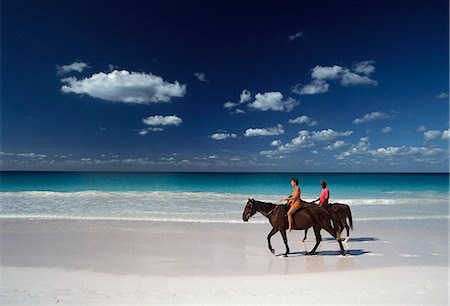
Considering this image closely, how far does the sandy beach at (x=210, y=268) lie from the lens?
19.8ft

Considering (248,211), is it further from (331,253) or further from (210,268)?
(331,253)

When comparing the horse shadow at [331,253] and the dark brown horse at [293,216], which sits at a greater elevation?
the dark brown horse at [293,216]

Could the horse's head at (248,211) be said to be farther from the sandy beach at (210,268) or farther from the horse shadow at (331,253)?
the horse shadow at (331,253)

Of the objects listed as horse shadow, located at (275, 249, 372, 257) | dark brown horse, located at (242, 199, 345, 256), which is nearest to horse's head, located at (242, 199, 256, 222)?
dark brown horse, located at (242, 199, 345, 256)

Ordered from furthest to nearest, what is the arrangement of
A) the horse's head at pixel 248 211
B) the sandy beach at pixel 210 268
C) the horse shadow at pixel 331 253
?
the horse shadow at pixel 331 253
the horse's head at pixel 248 211
the sandy beach at pixel 210 268

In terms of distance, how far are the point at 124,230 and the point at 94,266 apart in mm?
4995

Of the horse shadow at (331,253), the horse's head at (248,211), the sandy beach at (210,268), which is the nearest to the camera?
the sandy beach at (210,268)

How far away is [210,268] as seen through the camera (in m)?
7.92

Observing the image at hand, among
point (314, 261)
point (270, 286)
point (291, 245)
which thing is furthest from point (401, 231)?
point (270, 286)

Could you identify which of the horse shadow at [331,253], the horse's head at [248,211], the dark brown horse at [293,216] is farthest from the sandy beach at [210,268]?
the horse's head at [248,211]

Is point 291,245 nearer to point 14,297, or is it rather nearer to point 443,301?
point 443,301

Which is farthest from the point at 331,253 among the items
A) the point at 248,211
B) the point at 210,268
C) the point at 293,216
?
the point at 210,268

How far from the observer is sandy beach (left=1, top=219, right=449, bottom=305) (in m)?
6.03

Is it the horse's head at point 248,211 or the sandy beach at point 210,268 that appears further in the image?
the horse's head at point 248,211
